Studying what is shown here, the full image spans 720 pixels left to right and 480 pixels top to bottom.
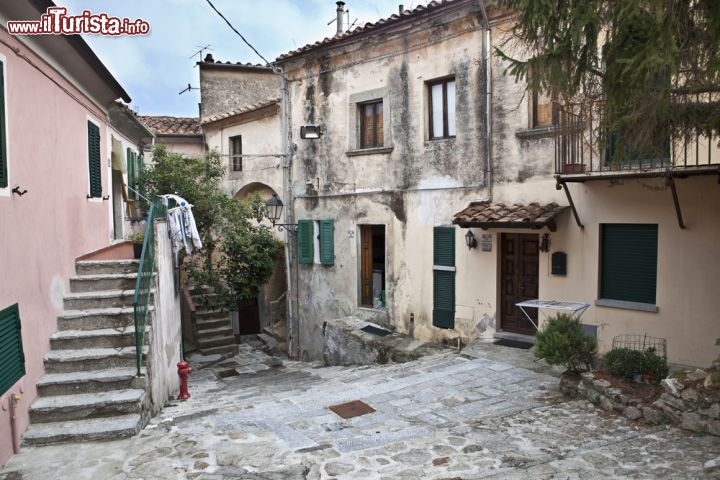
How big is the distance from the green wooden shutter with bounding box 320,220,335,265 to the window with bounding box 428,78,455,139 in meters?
3.79

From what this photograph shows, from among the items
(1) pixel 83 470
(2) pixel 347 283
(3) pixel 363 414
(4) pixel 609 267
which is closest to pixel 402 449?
(3) pixel 363 414

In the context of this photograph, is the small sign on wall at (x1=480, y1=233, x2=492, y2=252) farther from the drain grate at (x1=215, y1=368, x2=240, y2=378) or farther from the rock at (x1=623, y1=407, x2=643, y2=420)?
the drain grate at (x1=215, y1=368, x2=240, y2=378)

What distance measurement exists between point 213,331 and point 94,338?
9167mm

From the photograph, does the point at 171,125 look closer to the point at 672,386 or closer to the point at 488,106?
the point at 488,106

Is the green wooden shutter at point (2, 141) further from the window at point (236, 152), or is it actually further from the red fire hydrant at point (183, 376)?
the window at point (236, 152)

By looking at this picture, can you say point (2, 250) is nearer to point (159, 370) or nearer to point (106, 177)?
point (159, 370)

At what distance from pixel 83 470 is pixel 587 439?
5240 millimetres

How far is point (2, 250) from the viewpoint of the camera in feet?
18.9

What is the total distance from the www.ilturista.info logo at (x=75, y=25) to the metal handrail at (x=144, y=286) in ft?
8.74

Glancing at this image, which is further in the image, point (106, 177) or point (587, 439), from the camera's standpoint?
point (106, 177)

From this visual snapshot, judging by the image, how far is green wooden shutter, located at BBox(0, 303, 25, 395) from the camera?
18.4 feet

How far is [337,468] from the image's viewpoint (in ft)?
17.9

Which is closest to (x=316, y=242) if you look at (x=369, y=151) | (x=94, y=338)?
(x=369, y=151)

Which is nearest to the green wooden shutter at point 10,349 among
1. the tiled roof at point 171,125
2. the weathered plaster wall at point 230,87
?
the weathered plaster wall at point 230,87
